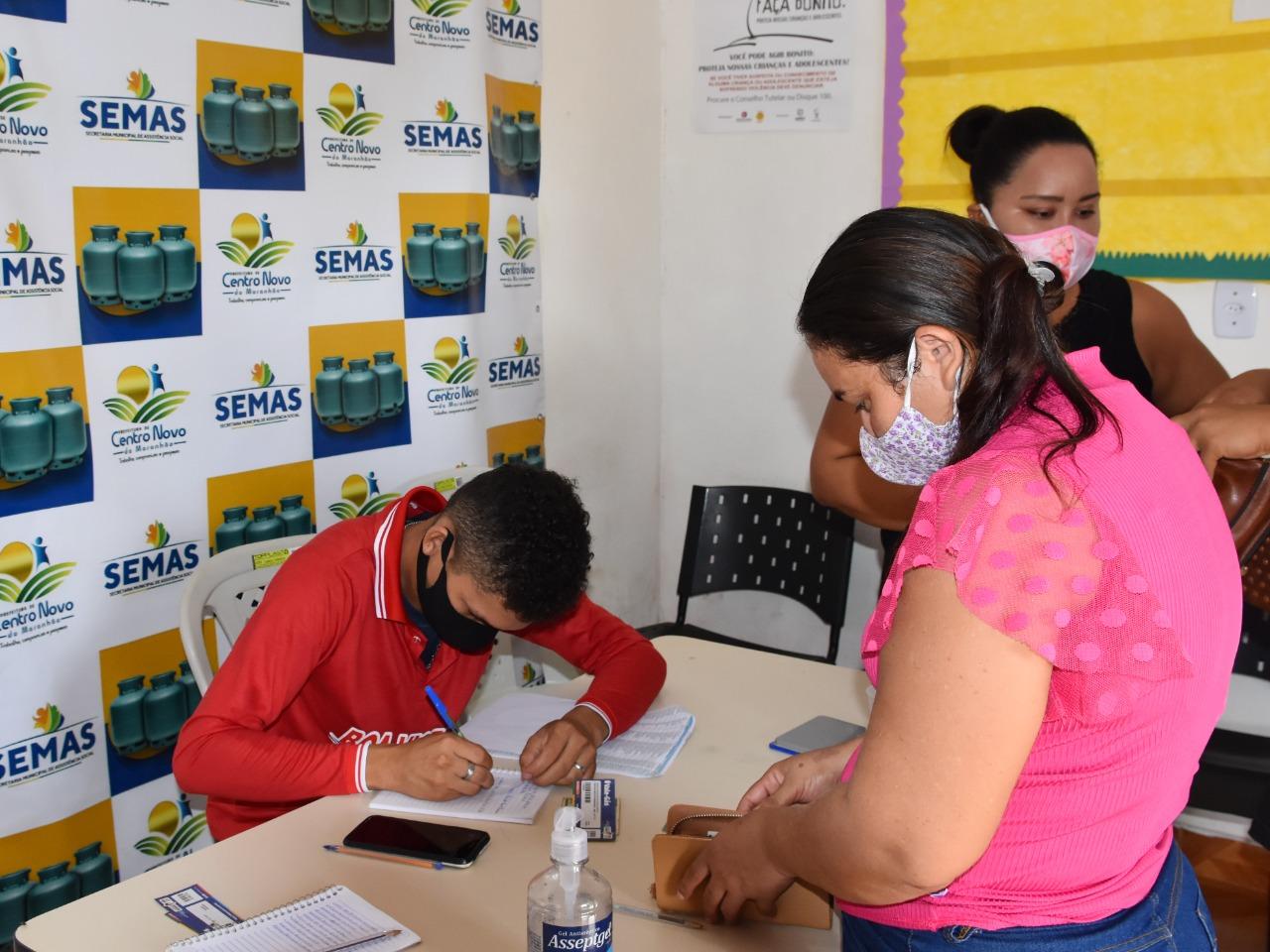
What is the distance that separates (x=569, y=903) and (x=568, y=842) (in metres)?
0.07

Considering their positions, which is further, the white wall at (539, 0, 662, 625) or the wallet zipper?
the white wall at (539, 0, 662, 625)

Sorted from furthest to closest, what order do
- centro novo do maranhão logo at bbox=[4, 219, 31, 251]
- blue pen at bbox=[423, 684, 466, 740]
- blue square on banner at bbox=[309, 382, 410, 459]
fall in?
blue square on banner at bbox=[309, 382, 410, 459]
centro novo do maranhão logo at bbox=[4, 219, 31, 251]
blue pen at bbox=[423, 684, 466, 740]

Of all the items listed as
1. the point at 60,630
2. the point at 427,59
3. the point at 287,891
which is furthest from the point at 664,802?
the point at 427,59

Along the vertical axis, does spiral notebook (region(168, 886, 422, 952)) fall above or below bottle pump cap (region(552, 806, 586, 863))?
below

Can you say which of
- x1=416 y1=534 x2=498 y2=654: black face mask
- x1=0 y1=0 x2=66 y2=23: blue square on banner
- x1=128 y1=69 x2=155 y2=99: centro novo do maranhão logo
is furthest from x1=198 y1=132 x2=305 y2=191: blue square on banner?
x1=416 y1=534 x2=498 y2=654: black face mask

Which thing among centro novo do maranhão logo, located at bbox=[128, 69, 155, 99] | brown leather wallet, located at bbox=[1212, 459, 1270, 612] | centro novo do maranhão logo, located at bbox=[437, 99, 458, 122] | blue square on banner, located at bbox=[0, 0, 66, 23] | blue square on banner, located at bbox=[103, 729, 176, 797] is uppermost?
blue square on banner, located at bbox=[0, 0, 66, 23]

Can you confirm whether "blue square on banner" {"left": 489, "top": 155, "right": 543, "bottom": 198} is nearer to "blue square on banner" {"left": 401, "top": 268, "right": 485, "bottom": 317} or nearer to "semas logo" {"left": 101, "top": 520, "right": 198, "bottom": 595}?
"blue square on banner" {"left": 401, "top": 268, "right": 485, "bottom": 317}

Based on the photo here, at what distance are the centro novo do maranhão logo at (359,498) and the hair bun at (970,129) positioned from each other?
156cm

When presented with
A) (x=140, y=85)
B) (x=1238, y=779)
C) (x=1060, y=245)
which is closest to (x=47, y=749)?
(x=140, y=85)

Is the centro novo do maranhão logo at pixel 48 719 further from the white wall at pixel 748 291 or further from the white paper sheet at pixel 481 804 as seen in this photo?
the white wall at pixel 748 291

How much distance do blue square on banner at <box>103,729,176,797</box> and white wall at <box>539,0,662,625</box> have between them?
1420 mm

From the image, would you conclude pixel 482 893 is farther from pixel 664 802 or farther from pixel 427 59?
pixel 427 59

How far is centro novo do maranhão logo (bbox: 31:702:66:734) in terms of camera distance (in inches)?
87.0

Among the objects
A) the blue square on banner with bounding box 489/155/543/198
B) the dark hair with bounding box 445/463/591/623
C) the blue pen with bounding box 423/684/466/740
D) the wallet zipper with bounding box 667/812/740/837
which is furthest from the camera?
the blue square on banner with bounding box 489/155/543/198
